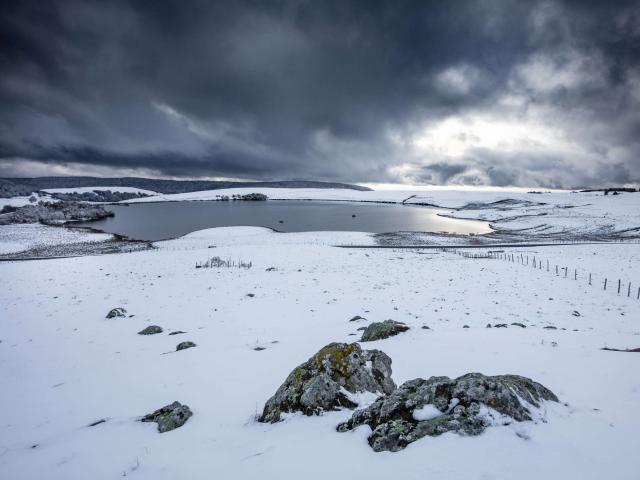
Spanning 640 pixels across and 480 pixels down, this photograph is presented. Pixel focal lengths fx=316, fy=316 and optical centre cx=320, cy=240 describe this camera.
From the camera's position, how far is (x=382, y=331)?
11.0 m

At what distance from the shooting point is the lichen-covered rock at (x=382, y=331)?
35.7 feet

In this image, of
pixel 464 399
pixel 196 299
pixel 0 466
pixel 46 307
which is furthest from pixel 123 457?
pixel 46 307

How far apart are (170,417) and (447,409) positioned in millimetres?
4979

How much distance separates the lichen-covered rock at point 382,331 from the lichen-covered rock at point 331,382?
407 cm

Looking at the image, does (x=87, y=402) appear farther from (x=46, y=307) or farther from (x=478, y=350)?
(x=46, y=307)

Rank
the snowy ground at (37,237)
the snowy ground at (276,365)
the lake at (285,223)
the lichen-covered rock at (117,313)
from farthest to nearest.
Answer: the lake at (285,223) → the snowy ground at (37,237) → the lichen-covered rock at (117,313) → the snowy ground at (276,365)

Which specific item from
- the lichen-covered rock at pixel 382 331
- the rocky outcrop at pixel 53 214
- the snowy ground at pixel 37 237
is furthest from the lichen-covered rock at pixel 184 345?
the rocky outcrop at pixel 53 214

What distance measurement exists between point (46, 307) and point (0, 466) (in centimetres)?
1490

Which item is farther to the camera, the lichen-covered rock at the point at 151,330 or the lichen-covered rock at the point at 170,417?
the lichen-covered rock at the point at 151,330

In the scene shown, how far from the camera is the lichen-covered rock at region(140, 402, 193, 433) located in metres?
5.83

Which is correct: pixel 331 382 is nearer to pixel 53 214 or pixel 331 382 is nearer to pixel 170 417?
pixel 170 417

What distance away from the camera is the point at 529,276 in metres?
22.9

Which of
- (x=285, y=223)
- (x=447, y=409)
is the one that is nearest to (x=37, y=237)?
(x=285, y=223)

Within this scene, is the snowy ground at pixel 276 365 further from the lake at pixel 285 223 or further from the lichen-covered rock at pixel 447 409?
the lake at pixel 285 223
